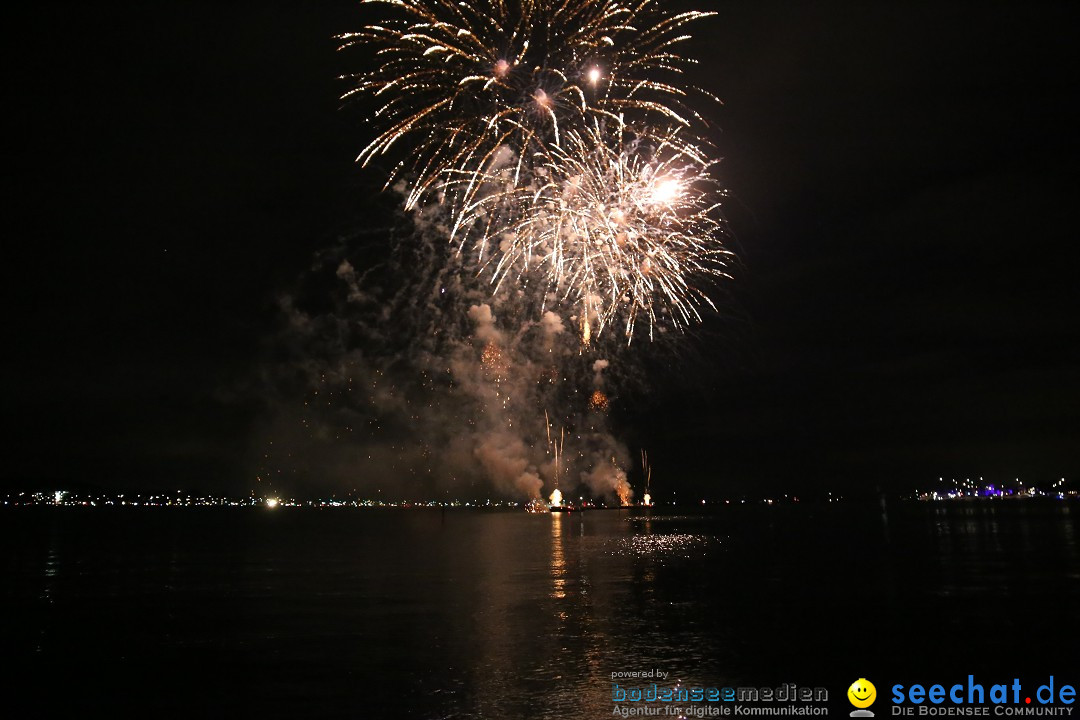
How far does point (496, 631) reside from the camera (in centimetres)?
2023

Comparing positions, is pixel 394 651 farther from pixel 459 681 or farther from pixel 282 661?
pixel 459 681

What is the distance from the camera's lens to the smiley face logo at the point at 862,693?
44.8 ft

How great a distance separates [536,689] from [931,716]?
19.7ft

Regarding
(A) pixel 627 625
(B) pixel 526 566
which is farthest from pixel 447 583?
(A) pixel 627 625

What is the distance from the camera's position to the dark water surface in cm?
1474

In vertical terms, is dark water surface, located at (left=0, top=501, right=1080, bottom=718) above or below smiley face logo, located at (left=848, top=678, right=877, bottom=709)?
above

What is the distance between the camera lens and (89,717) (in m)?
13.7

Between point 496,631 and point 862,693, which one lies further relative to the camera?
point 496,631

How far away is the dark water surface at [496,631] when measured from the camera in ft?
48.4

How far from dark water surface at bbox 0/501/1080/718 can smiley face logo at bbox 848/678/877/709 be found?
23 centimetres

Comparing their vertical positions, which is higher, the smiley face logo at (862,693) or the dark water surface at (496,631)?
the dark water surface at (496,631)

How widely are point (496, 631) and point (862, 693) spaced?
8716mm

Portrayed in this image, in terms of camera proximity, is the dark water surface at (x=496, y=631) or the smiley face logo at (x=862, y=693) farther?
the dark water surface at (x=496, y=631)

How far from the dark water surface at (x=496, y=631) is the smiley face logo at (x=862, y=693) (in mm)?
232
